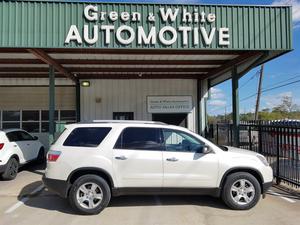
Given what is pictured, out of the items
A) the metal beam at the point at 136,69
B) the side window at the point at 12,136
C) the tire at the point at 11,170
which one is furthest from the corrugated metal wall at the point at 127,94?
the tire at the point at 11,170

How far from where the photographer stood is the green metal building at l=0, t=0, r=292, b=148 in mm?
9414

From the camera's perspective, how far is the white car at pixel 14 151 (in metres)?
10.3

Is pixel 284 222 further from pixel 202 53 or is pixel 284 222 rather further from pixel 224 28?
pixel 202 53

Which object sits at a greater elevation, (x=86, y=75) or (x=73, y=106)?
(x=86, y=75)

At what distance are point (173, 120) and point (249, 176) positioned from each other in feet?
33.2

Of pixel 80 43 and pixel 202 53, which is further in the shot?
pixel 202 53

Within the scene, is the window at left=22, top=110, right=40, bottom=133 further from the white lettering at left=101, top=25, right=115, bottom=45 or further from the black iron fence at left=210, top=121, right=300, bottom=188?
the black iron fence at left=210, top=121, right=300, bottom=188

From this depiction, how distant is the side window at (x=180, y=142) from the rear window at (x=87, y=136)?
1.22 meters

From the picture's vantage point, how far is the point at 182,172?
6.97 meters

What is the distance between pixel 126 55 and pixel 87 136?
5.40 metres

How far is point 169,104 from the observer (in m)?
16.9

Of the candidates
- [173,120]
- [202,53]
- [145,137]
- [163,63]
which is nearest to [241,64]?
[202,53]

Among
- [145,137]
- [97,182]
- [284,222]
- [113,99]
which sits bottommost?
[284,222]

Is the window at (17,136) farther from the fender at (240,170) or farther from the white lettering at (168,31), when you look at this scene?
the fender at (240,170)
